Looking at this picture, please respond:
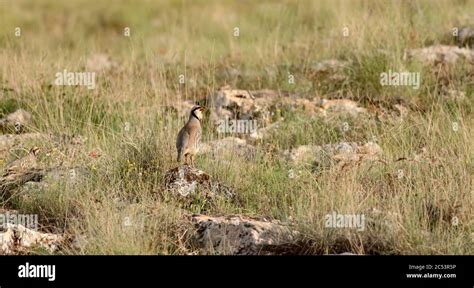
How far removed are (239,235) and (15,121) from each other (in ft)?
13.9

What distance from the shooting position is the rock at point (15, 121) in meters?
10.8

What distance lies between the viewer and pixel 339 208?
306 inches

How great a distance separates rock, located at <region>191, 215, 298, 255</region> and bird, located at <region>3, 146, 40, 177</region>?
2.09 meters

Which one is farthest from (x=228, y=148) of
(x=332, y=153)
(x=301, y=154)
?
(x=332, y=153)

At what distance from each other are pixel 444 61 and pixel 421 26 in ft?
3.88

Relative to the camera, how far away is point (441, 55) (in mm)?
12867

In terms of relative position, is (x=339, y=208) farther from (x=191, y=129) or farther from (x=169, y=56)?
(x=169, y=56)

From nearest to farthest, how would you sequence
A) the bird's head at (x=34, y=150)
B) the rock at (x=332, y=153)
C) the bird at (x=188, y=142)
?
1. the bird at (x=188, y=142)
2. the rock at (x=332, y=153)
3. the bird's head at (x=34, y=150)

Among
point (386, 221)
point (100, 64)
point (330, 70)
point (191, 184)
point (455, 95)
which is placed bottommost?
point (386, 221)

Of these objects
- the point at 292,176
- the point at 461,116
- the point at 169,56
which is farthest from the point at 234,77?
the point at 292,176

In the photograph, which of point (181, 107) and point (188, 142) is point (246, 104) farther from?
point (188, 142)

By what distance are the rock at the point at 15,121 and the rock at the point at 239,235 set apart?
3637 millimetres

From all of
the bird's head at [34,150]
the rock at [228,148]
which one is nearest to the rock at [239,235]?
the rock at [228,148]

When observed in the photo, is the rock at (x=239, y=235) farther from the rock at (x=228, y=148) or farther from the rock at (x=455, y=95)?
the rock at (x=455, y=95)
